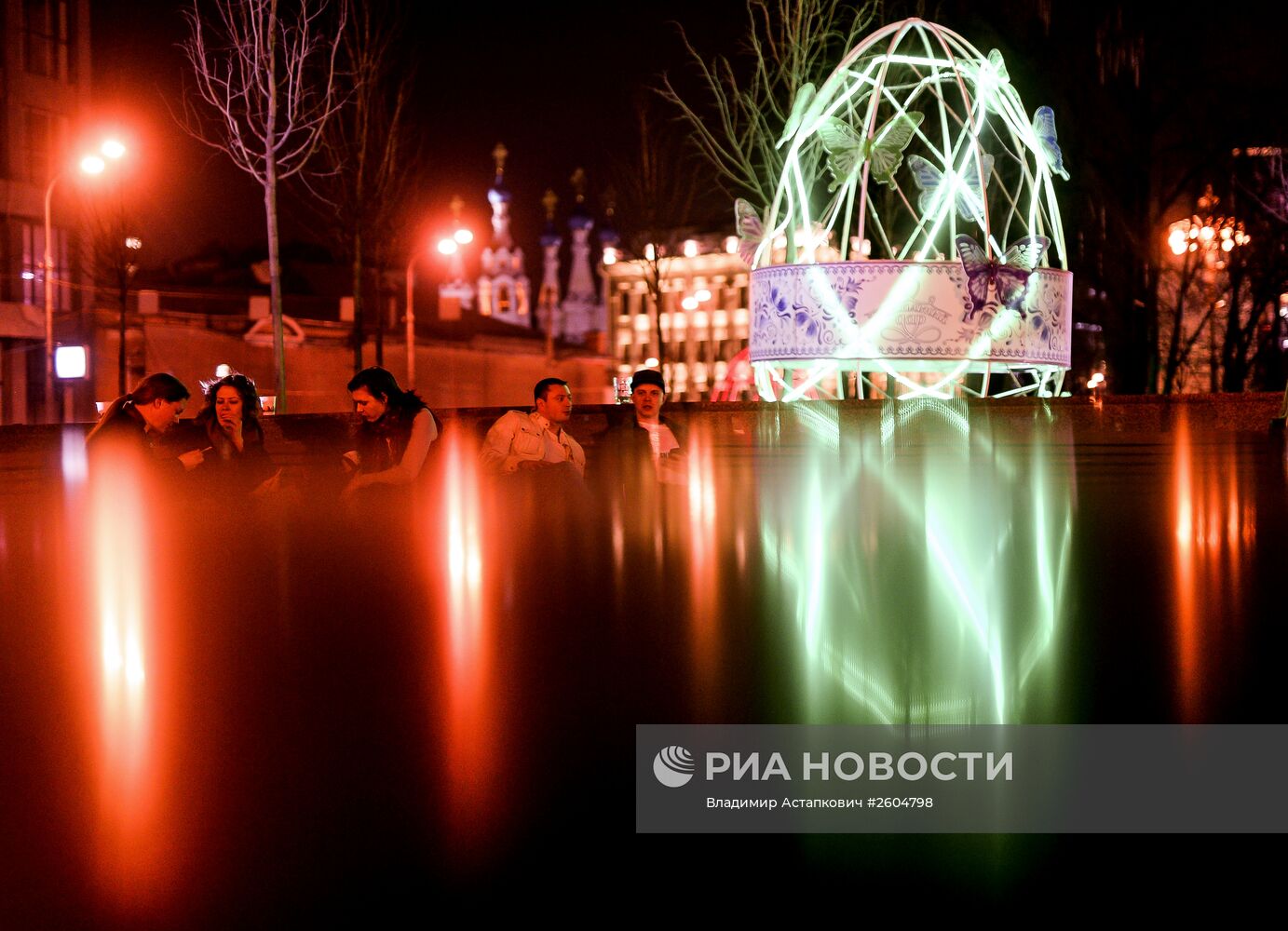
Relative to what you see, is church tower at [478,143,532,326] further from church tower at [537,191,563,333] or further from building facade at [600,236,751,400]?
building facade at [600,236,751,400]

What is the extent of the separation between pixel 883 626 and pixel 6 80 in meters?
45.9

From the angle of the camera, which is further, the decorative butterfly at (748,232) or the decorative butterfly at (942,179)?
the decorative butterfly at (748,232)

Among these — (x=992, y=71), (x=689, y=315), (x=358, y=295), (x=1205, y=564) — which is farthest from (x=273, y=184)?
(x=689, y=315)

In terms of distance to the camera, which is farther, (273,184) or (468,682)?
(273,184)

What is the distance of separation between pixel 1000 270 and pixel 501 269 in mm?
145073

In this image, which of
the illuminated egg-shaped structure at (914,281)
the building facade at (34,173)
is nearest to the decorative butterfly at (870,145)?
the illuminated egg-shaped structure at (914,281)

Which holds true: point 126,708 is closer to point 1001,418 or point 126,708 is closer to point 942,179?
point 1001,418

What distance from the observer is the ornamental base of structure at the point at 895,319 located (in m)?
20.9

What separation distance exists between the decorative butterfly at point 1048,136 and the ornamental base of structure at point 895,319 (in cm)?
154

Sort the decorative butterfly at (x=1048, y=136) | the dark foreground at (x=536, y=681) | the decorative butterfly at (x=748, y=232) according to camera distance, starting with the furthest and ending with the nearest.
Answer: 1. the decorative butterfly at (x=748, y=232)
2. the decorative butterfly at (x=1048, y=136)
3. the dark foreground at (x=536, y=681)

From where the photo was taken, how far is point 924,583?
581cm

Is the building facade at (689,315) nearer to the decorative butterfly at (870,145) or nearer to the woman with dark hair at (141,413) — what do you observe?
the decorative butterfly at (870,145)

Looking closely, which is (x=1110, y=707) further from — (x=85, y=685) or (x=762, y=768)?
(x=85, y=685)

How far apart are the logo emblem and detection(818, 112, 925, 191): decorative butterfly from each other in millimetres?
19919
